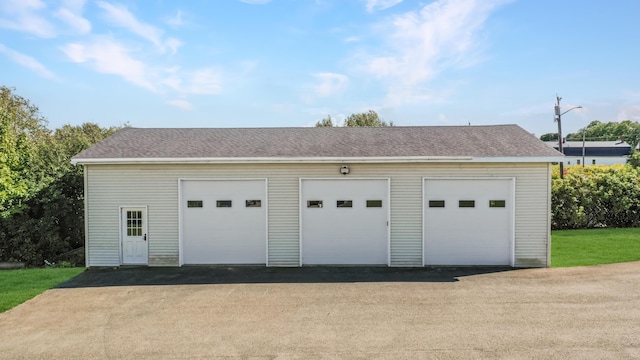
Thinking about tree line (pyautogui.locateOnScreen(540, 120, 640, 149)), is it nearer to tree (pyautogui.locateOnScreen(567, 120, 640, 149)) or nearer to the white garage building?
tree (pyautogui.locateOnScreen(567, 120, 640, 149))

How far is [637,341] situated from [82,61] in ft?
61.0

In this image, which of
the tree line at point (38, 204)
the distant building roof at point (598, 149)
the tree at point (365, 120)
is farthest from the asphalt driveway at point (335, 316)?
the distant building roof at point (598, 149)

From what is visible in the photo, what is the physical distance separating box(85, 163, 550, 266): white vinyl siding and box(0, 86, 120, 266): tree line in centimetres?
334

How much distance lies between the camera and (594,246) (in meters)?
13.9

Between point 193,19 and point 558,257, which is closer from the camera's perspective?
point 558,257

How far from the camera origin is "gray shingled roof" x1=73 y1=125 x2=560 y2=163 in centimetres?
1167

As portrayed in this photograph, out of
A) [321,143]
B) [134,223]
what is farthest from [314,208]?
[134,223]

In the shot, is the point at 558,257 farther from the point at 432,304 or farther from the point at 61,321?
the point at 61,321

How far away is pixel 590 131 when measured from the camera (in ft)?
443

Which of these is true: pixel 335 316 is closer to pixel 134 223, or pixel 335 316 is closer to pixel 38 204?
pixel 134 223

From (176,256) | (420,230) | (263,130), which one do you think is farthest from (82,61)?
(420,230)

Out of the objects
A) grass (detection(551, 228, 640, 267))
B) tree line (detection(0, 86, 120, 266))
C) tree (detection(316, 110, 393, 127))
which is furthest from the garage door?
tree (detection(316, 110, 393, 127))

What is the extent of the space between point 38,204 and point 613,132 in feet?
488

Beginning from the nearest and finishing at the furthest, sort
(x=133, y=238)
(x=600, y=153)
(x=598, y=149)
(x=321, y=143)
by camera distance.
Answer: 1. (x=133, y=238)
2. (x=321, y=143)
3. (x=600, y=153)
4. (x=598, y=149)
